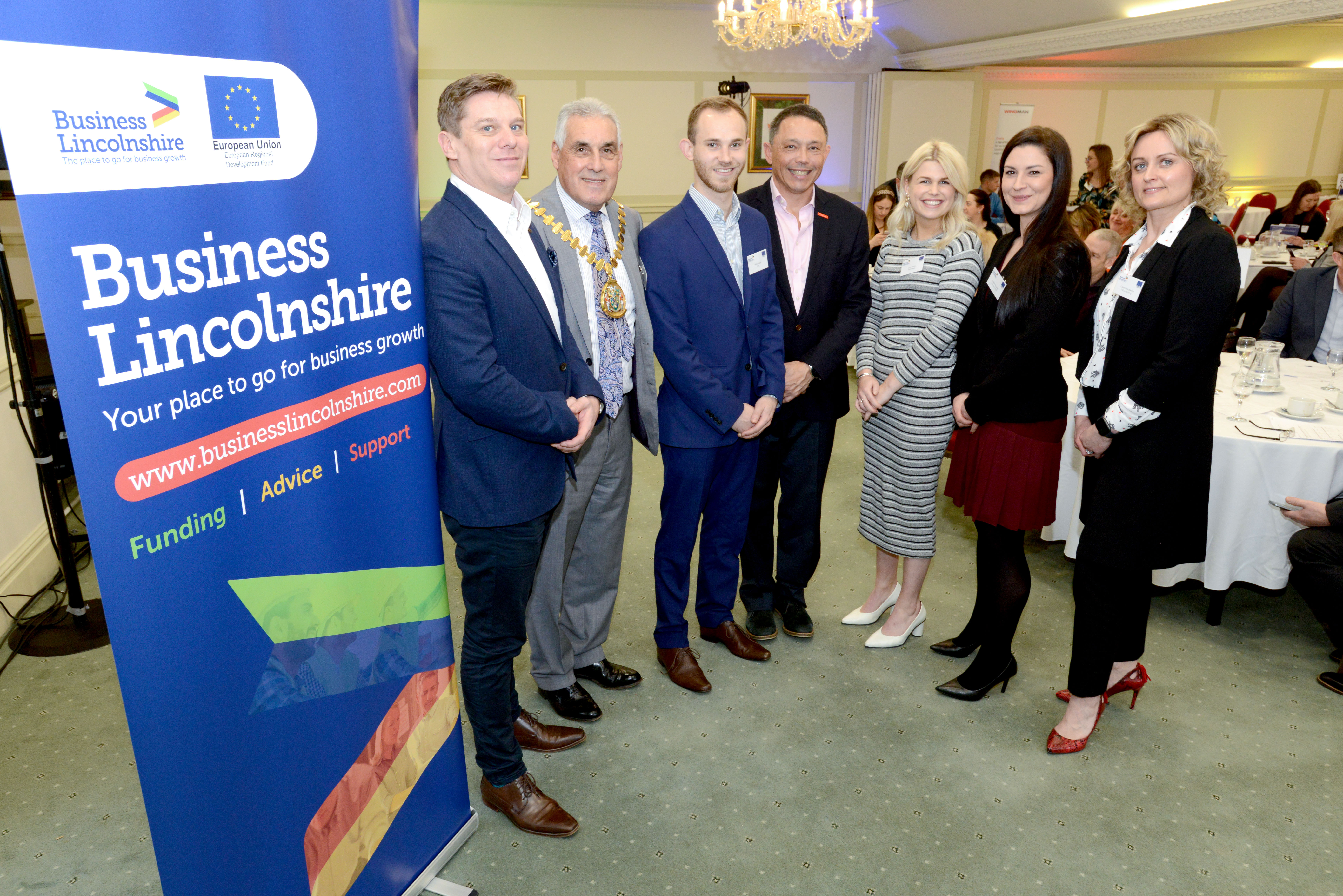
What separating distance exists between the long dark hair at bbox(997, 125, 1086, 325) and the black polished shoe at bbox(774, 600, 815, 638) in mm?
1316

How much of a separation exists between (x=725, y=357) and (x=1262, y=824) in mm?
1954

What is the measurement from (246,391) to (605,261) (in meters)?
1.24

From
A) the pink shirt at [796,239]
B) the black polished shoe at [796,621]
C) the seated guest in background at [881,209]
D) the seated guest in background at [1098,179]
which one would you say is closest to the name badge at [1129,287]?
the pink shirt at [796,239]

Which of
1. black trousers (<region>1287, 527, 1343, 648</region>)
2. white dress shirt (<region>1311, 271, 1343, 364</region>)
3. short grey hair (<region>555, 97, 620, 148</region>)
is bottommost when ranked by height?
black trousers (<region>1287, 527, 1343, 648</region>)

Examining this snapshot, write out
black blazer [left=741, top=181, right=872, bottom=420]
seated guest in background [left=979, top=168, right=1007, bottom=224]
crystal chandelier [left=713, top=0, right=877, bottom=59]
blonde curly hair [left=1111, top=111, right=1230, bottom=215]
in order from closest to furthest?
blonde curly hair [left=1111, top=111, right=1230, bottom=215], black blazer [left=741, top=181, right=872, bottom=420], crystal chandelier [left=713, top=0, right=877, bottom=59], seated guest in background [left=979, top=168, right=1007, bottom=224]

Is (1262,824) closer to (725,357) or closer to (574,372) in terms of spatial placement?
(725,357)

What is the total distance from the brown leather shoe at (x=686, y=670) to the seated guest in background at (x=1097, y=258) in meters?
1.54

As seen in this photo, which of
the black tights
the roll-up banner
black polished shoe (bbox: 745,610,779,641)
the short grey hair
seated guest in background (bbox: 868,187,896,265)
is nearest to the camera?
the roll-up banner

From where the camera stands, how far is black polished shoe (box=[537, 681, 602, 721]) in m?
2.66

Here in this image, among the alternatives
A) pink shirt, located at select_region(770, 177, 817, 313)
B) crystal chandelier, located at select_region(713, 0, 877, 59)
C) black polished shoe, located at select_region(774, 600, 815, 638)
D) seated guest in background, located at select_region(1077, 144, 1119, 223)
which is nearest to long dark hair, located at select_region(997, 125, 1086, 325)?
pink shirt, located at select_region(770, 177, 817, 313)

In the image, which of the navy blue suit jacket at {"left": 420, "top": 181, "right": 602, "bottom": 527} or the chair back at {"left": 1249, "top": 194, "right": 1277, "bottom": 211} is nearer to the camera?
the navy blue suit jacket at {"left": 420, "top": 181, "right": 602, "bottom": 527}

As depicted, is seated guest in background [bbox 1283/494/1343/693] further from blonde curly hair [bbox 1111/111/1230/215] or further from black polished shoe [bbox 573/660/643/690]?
black polished shoe [bbox 573/660/643/690]

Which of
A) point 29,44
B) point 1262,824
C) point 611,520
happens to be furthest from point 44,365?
point 1262,824

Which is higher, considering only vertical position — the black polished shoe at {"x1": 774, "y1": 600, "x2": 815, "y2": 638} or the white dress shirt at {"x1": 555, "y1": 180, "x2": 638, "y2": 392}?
the white dress shirt at {"x1": 555, "y1": 180, "x2": 638, "y2": 392}
